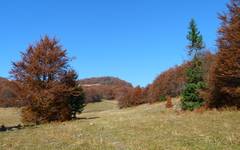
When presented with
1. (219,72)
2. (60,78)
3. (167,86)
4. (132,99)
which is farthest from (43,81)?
(132,99)

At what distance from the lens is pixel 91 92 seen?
16288 cm

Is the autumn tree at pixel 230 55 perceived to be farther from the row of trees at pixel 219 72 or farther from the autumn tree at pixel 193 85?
the autumn tree at pixel 193 85

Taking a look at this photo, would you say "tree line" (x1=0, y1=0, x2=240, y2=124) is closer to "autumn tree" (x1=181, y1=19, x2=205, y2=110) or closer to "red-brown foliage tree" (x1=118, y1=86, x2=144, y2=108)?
"autumn tree" (x1=181, y1=19, x2=205, y2=110)

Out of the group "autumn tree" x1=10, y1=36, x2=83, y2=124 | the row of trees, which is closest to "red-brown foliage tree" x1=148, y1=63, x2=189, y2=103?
the row of trees

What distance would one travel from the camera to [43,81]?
43.3 meters

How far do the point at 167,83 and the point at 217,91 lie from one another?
6808 centimetres

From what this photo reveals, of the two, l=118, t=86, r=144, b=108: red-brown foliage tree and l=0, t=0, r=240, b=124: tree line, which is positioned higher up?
l=118, t=86, r=144, b=108: red-brown foliage tree

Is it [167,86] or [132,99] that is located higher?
[167,86]

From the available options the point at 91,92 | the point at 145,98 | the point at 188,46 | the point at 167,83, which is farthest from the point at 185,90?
the point at 91,92

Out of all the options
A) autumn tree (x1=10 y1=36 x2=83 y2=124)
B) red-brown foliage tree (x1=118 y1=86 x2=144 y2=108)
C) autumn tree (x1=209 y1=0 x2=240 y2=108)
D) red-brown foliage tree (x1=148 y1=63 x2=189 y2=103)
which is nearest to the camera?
autumn tree (x1=209 y1=0 x2=240 y2=108)

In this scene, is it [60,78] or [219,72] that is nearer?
[219,72]

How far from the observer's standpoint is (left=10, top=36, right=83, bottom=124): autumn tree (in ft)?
139

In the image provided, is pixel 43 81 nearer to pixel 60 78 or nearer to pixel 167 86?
pixel 60 78

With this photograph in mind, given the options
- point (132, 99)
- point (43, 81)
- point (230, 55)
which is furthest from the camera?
point (132, 99)
